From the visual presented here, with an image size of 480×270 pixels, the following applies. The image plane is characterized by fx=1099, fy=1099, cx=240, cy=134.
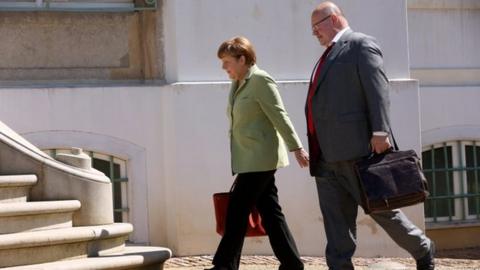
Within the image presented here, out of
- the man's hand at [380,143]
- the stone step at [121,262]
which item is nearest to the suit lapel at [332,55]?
the man's hand at [380,143]

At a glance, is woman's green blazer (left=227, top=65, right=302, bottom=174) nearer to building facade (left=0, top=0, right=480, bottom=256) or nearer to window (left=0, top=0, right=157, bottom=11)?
building facade (left=0, top=0, right=480, bottom=256)

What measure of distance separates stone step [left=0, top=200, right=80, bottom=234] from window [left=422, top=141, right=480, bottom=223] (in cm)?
496

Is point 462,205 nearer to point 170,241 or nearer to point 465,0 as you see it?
point 465,0

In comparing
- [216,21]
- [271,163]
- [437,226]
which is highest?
[216,21]

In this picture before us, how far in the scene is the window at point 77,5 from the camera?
9.62m

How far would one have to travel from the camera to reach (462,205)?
37.5 feet

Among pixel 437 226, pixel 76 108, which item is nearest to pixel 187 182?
pixel 76 108

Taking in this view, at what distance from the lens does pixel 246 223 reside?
7.38 metres

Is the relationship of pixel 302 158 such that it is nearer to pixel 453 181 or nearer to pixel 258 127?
pixel 258 127

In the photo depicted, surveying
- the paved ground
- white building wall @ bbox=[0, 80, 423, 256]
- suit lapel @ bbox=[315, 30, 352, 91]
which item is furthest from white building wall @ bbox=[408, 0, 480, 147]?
suit lapel @ bbox=[315, 30, 352, 91]

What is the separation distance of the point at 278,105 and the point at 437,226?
4.35 m

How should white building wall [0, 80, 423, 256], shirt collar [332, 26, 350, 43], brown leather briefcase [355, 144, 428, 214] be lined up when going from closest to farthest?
brown leather briefcase [355, 144, 428, 214] → shirt collar [332, 26, 350, 43] → white building wall [0, 80, 423, 256]

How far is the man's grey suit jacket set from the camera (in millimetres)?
6547

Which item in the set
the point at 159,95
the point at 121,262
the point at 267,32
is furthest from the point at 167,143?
the point at 121,262
